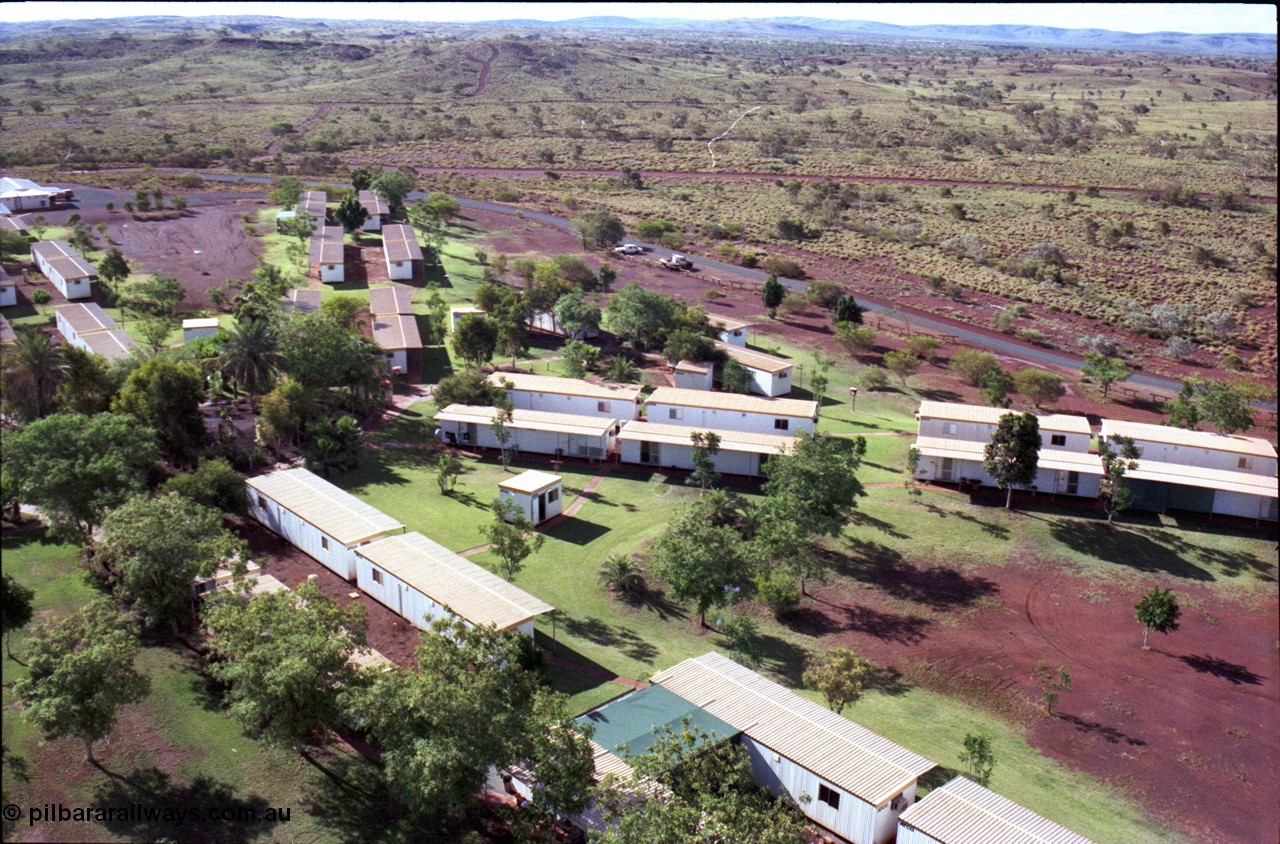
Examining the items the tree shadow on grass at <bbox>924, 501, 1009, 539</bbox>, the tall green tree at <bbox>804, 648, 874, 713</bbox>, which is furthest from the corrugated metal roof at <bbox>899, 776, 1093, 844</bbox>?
the tree shadow on grass at <bbox>924, 501, 1009, 539</bbox>

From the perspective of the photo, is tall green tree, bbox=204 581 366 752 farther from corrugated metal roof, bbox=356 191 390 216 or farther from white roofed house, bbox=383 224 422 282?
corrugated metal roof, bbox=356 191 390 216

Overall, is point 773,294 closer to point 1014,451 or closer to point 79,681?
point 1014,451

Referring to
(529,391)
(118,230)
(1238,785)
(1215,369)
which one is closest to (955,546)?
(1238,785)

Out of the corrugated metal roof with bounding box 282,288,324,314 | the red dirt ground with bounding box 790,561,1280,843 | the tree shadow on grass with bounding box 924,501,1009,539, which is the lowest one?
the red dirt ground with bounding box 790,561,1280,843

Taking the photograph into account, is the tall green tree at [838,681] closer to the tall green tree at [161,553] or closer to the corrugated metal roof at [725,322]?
the tall green tree at [161,553]

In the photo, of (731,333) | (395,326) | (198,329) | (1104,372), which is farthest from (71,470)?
(1104,372)

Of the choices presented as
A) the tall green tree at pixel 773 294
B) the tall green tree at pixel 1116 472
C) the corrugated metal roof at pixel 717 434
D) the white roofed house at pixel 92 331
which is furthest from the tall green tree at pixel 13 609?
the tall green tree at pixel 773 294

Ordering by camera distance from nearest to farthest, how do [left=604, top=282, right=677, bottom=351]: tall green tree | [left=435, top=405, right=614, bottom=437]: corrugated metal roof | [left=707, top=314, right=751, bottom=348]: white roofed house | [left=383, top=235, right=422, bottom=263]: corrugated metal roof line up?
1. [left=435, top=405, right=614, bottom=437]: corrugated metal roof
2. [left=604, top=282, right=677, bottom=351]: tall green tree
3. [left=707, top=314, right=751, bottom=348]: white roofed house
4. [left=383, top=235, right=422, bottom=263]: corrugated metal roof
